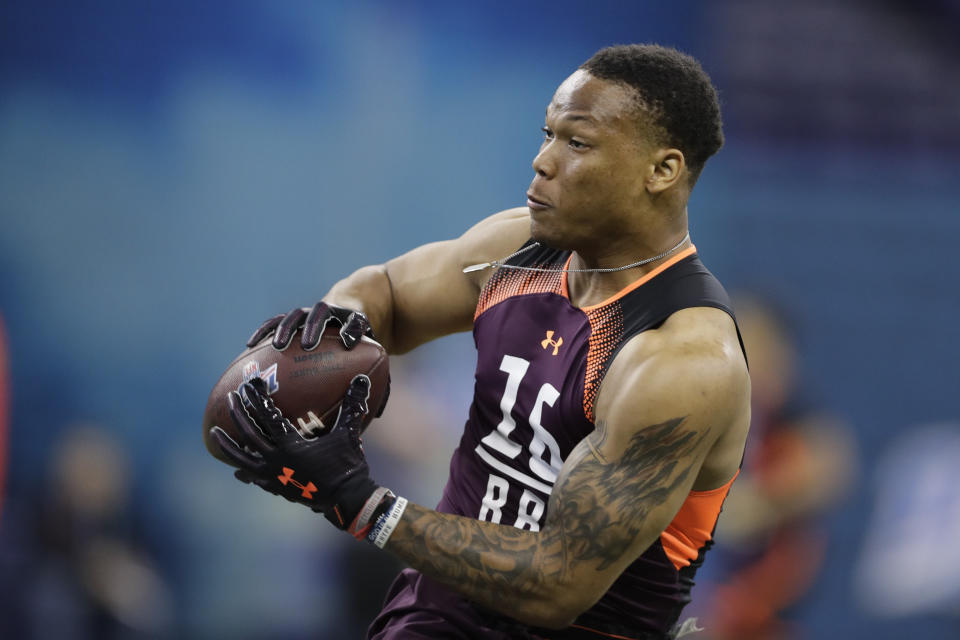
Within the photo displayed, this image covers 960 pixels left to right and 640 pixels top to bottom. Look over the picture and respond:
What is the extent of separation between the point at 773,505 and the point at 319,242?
9.08ft

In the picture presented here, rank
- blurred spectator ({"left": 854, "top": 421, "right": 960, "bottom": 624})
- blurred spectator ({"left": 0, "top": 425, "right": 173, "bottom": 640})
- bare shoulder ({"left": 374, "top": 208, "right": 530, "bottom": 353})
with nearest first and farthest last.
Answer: bare shoulder ({"left": 374, "top": 208, "right": 530, "bottom": 353}) → blurred spectator ({"left": 0, "top": 425, "right": 173, "bottom": 640}) → blurred spectator ({"left": 854, "top": 421, "right": 960, "bottom": 624})

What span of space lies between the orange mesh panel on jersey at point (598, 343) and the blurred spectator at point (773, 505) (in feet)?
9.29

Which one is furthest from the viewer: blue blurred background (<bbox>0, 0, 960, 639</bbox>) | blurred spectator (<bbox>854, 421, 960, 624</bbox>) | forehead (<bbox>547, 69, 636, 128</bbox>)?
blurred spectator (<bbox>854, 421, 960, 624</bbox>)

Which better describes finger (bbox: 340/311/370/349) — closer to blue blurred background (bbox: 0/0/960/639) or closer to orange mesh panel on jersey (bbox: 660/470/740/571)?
orange mesh panel on jersey (bbox: 660/470/740/571)

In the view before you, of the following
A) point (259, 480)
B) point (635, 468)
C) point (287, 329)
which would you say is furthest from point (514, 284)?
point (259, 480)

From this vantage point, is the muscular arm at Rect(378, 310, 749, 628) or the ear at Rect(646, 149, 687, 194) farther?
the ear at Rect(646, 149, 687, 194)

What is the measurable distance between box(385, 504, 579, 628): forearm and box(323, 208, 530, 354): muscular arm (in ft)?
2.39

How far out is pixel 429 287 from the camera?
2.74 meters

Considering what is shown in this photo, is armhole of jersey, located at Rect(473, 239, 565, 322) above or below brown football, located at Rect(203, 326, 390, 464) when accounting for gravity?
above

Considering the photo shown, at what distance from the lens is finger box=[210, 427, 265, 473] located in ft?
7.00

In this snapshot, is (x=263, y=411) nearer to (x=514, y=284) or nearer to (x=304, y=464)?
(x=304, y=464)

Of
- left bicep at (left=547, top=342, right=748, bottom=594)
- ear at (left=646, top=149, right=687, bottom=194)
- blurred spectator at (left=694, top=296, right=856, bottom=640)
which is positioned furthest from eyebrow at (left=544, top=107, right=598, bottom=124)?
blurred spectator at (left=694, top=296, right=856, bottom=640)

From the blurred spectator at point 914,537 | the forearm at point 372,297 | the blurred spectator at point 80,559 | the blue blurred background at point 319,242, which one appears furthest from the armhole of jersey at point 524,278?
the blurred spectator at point 914,537

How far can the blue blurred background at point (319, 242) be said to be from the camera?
5543 millimetres
